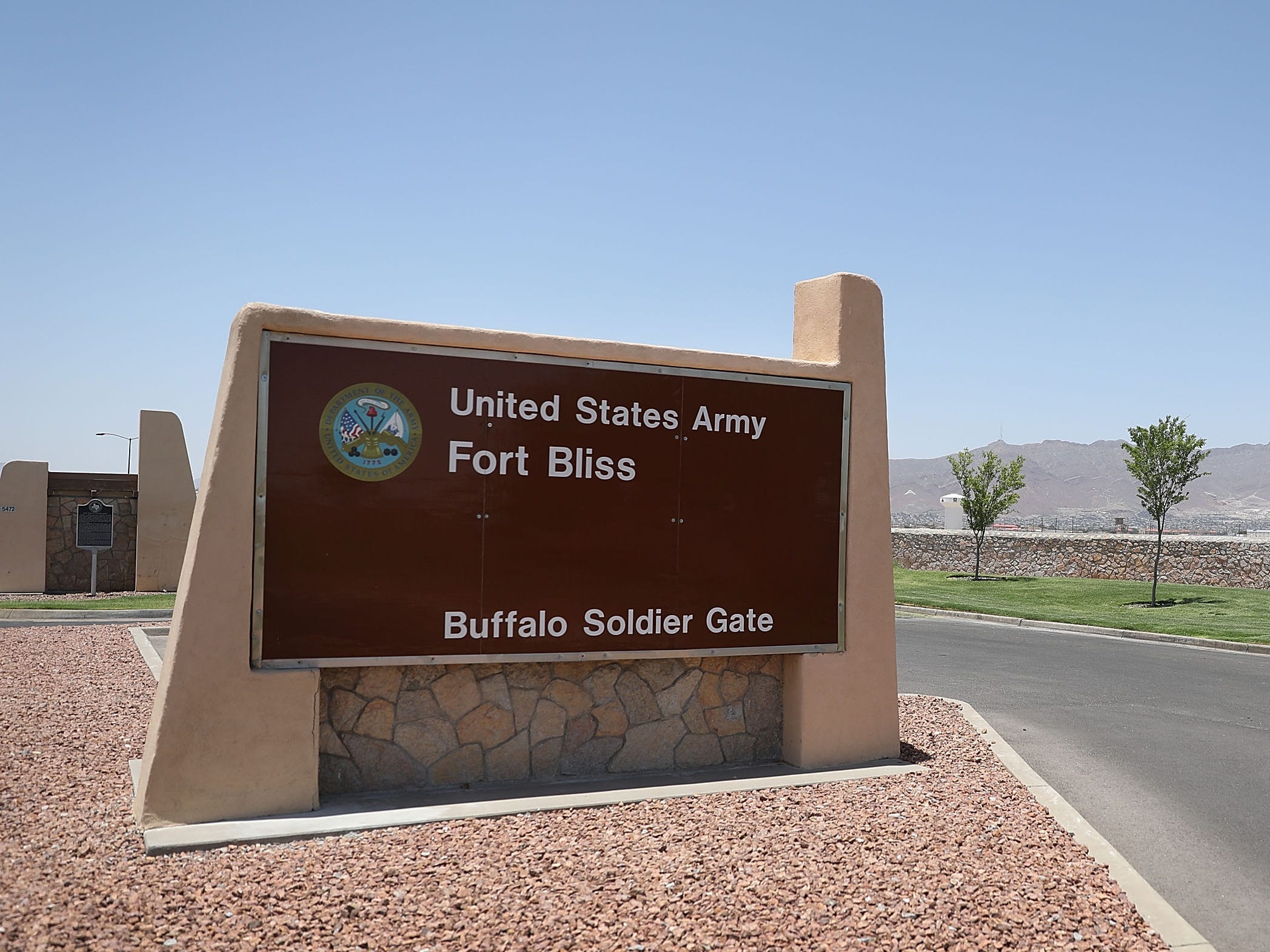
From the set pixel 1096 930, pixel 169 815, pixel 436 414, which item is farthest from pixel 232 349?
pixel 1096 930

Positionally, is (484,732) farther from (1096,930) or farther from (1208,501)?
(1208,501)

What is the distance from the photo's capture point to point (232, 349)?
6410 mm

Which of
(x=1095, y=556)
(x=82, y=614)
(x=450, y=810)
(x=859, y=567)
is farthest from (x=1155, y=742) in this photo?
(x=1095, y=556)

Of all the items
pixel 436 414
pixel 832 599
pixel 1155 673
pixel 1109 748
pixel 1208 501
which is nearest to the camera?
pixel 436 414

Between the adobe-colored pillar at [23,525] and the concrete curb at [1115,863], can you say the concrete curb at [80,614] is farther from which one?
the concrete curb at [1115,863]

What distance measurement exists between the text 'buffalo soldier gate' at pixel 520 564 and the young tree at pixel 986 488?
2866 cm

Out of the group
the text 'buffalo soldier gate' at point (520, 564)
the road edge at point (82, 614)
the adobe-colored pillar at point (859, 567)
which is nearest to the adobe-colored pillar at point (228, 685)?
the text 'buffalo soldier gate' at point (520, 564)

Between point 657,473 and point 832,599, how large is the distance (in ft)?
5.82

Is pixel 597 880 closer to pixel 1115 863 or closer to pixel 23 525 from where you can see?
pixel 1115 863

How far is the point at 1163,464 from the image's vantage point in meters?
26.2

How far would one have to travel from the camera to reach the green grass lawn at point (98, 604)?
19125mm

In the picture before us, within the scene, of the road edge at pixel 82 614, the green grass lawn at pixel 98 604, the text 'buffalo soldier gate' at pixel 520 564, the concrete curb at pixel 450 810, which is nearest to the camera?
the concrete curb at pixel 450 810

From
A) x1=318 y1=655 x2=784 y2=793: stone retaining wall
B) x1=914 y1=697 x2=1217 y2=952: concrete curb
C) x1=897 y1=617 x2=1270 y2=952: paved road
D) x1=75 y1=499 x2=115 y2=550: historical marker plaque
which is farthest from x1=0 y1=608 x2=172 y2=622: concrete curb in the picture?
x1=914 y1=697 x2=1217 y2=952: concrete curb

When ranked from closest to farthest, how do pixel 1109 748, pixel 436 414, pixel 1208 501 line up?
pixel 436 414, pixel 1109 748, pixel 1208 501
